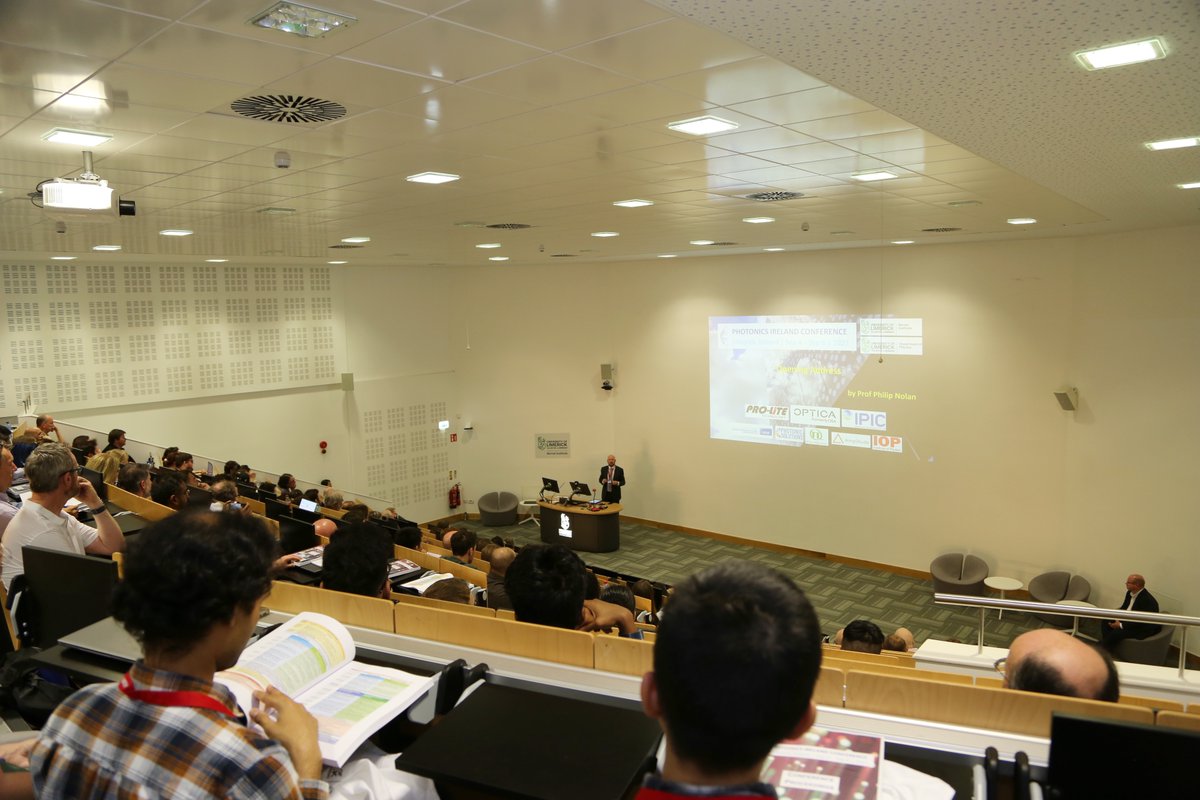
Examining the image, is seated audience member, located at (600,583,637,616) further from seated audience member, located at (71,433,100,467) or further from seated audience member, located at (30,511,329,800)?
seated audience member, located at (71,433,100,467)

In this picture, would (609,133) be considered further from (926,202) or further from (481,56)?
(926,202)

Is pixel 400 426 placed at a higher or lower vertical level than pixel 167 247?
lower

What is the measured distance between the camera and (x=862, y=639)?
553cm

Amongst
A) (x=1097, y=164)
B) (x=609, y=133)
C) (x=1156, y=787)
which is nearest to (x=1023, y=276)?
(x=1097, y=164)

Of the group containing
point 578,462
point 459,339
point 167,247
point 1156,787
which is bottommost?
point 578,462

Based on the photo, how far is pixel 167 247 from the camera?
905 centimetres

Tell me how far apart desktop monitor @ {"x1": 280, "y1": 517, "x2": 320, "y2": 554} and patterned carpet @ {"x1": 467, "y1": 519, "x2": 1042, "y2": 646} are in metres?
2.83

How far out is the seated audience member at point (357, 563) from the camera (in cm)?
338

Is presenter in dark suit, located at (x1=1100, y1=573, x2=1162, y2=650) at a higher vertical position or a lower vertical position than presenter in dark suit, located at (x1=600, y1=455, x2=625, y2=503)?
lower

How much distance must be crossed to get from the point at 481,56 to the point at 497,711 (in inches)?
89.2

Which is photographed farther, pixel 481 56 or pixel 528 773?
pixel 481 56

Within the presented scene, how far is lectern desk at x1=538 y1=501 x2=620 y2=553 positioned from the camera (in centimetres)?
1255

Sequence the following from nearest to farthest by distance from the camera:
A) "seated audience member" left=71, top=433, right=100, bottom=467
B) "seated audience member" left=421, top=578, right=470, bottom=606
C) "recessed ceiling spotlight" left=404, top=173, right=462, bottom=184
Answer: "seated audience member" left=421, top=578, right=470, bottom=606
"recessed ceiling spotlight" left=404, top=173, right=462, bottom=184
"seated audience member" left=71, top=433, right=100, bottom=467

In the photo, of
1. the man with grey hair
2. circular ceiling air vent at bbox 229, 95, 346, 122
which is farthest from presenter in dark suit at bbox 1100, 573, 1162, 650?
the man with grey hair
